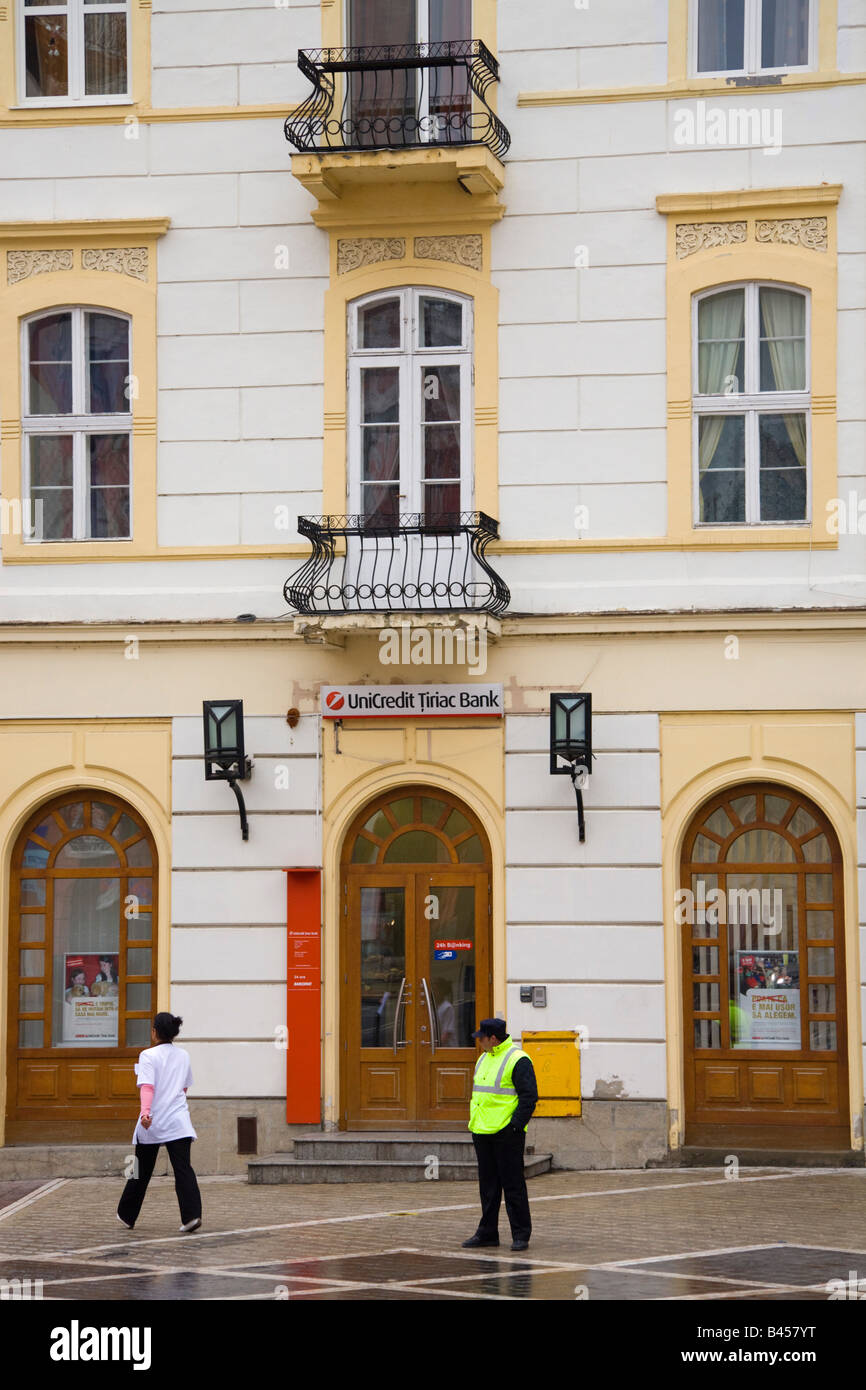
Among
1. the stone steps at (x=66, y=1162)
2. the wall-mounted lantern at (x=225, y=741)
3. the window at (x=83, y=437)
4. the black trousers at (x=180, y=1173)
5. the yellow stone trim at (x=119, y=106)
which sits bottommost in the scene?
the stone steps at (x=66, y=1162)

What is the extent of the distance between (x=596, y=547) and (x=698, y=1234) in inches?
256

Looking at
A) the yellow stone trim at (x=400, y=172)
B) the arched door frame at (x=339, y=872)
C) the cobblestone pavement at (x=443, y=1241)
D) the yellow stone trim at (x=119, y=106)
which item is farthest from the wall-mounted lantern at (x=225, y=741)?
the yellow stone trim at (x=119, y=106)

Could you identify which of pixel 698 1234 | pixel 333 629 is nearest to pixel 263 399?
pixel 333 629

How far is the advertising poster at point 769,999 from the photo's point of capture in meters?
17.2

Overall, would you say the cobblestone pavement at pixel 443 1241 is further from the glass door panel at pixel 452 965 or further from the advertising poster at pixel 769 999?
the glass door panel at pixel 452 965

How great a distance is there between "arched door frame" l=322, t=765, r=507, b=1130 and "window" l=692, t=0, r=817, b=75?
7079 mm

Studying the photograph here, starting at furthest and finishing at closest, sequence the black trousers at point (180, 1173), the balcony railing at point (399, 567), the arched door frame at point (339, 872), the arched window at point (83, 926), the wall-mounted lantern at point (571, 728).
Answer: the arched window at point (83, 926) < the arched door frame at point (339, 872) < the balcony railing at point (399, 567) < the wall-mounted lantern at point (571, 728) < the black trousers at point (180, 1173)

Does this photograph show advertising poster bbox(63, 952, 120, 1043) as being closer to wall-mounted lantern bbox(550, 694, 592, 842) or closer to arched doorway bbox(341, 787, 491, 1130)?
arched doorway bbox(341, 787, 491, 1130)

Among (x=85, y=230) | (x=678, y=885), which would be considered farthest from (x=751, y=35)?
(x=678, y=885)

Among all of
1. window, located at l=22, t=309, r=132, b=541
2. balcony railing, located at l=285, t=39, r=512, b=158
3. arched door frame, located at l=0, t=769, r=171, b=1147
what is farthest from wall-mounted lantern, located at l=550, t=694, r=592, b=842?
balcony railing, located at l=285, t=39, r=512, b=158

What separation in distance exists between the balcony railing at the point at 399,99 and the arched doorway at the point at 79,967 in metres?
6.64

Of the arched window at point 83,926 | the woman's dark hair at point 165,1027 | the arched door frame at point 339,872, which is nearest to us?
the woman's dark hair at point 165,1027

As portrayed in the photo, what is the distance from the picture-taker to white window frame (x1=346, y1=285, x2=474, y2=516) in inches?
701

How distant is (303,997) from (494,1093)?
4534 millimetres
